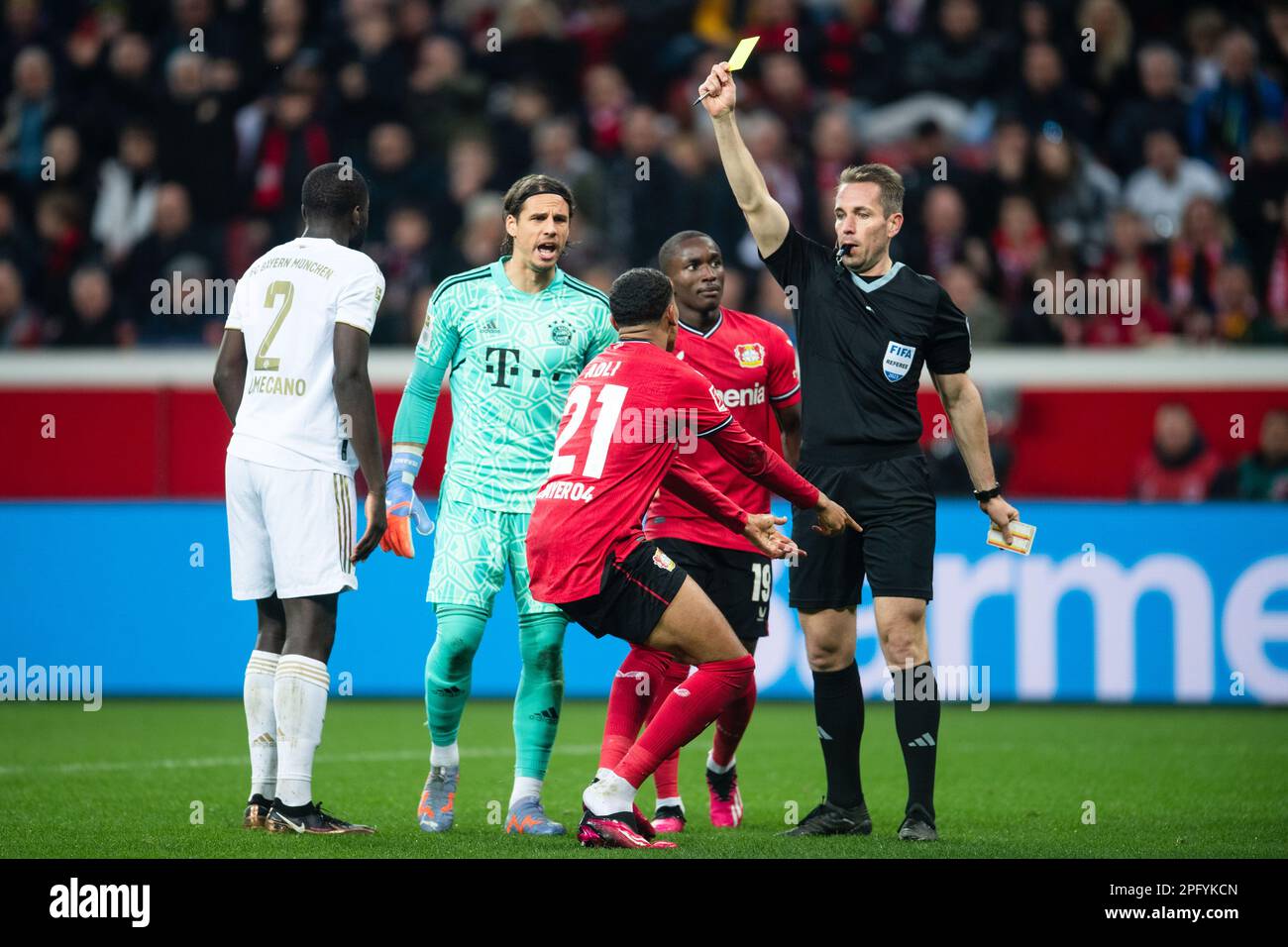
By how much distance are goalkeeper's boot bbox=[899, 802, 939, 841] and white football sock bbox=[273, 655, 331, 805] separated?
2195 mm

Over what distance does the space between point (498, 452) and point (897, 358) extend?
5.25 ft

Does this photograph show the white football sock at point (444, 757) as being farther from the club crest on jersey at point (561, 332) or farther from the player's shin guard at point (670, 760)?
the club crest on jersey at point (561, 332)

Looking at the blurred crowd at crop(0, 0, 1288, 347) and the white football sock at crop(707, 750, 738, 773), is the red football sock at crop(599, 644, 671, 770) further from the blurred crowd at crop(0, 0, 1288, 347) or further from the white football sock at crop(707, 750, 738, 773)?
the blurred crowd at crop(0, 0, 1288, 347)

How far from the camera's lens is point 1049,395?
1353 cm

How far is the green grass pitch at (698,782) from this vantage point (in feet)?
21.3

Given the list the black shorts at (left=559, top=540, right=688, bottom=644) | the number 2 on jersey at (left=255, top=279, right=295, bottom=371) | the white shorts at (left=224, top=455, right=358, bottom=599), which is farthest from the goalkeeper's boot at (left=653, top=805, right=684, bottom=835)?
the number 2 on jersey at (left=255, top=279, right=295, bottom=371)

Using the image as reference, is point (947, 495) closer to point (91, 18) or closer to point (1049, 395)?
point (1049, 395)

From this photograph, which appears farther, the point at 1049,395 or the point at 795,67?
the point at 795,67

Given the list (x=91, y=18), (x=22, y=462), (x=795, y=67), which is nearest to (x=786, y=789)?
(x=22, y=462)

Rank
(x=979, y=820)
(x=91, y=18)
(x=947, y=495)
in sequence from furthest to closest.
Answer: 1. (x=91, y=18)
2. (x=947, y=495)
3. (x=979, y=820)

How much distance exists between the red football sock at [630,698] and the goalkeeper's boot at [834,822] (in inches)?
29.0

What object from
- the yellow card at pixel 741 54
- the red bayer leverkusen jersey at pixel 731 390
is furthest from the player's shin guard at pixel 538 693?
the yellow card at pixel 741 54

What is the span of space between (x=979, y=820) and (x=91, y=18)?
41.6 feet

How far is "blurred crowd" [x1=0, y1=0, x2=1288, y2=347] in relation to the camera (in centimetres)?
1448
